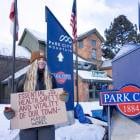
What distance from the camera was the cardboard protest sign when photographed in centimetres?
503

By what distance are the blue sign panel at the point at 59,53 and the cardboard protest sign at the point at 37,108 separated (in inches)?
171

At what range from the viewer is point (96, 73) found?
3775 centimetres

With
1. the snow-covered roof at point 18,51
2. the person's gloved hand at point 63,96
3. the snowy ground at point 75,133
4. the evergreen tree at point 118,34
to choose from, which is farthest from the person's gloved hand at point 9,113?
the evergreen tree at point 118,34

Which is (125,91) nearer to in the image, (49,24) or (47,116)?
(47,116)

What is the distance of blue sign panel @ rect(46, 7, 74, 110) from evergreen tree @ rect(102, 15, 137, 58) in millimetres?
54011

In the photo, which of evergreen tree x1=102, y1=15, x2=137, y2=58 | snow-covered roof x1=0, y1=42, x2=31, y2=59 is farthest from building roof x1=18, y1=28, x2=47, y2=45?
evergreen tree x1=102, y1=15, x2=137, y2=58

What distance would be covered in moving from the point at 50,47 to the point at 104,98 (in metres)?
3.27

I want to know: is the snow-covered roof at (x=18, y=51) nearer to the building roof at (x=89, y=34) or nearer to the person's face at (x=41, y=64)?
the building roof at (x=89, y=34)

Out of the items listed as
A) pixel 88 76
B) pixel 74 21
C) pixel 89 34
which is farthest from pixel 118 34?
pixel 74 21

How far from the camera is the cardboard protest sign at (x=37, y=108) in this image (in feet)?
16.5

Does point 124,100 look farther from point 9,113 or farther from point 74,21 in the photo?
point 74,21

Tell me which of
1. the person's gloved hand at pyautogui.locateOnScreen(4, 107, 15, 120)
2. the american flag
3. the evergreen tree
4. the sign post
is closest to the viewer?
the person's gloved hand at pyautogui.locateOnScreen(4, 107, 15, 120)

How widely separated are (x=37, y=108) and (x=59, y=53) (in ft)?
15.4

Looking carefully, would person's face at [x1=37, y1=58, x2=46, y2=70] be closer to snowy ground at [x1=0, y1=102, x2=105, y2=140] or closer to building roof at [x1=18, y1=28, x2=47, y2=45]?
snowy ground at [x1=0, y1=102, x2=105, y2=140]
